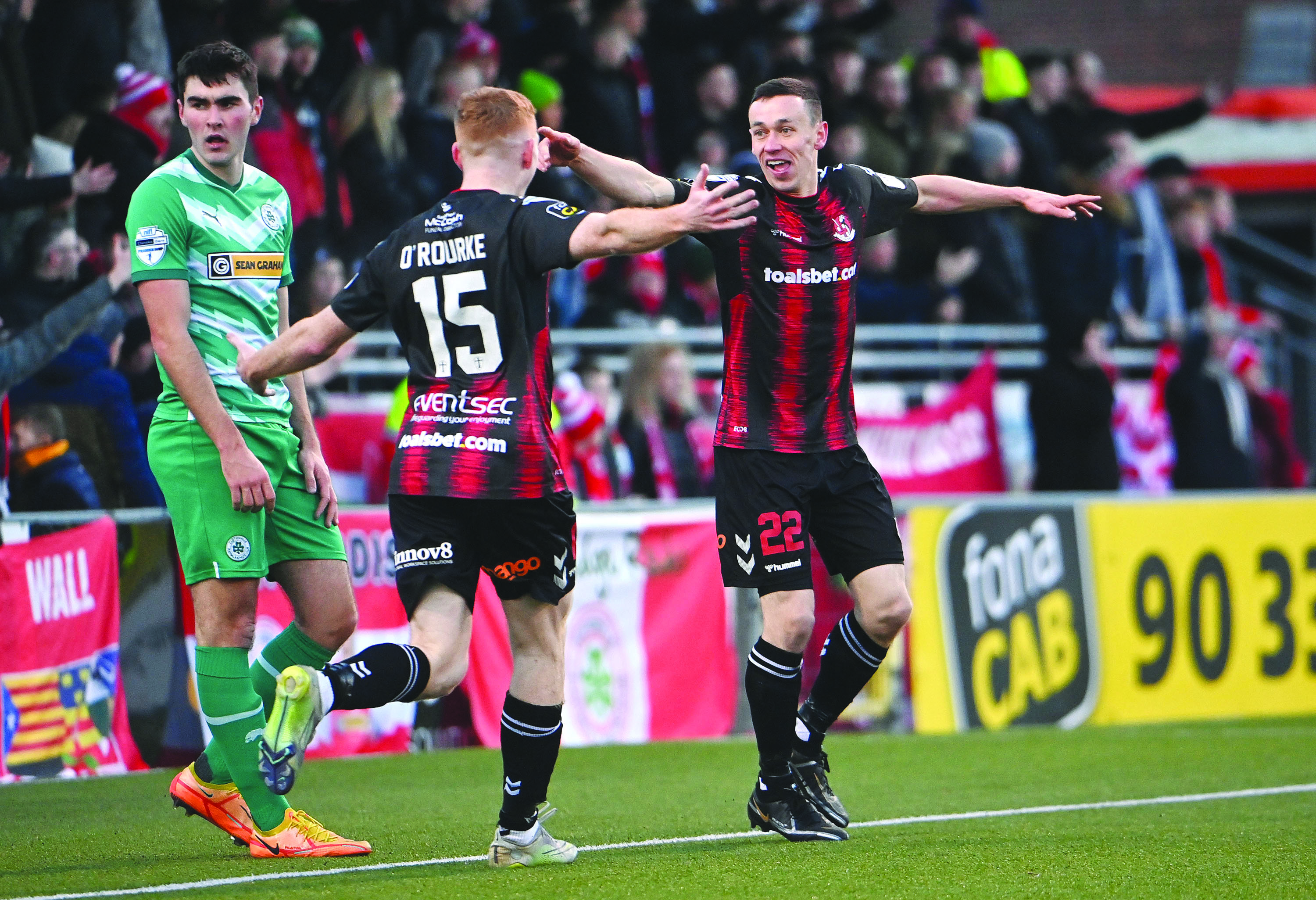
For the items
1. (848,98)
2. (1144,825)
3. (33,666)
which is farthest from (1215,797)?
(848,98)

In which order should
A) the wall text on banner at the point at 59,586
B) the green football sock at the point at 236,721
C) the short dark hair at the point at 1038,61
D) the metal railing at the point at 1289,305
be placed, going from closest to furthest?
1. the green football sock at the point at 236,721
2. the wall text on banner at the point at 59,586
3. the short dark hair at the point at 1038,61
4. the metal railing at the point at 1289,305

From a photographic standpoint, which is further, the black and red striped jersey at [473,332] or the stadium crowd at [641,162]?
the stadium crowd at [641,162]

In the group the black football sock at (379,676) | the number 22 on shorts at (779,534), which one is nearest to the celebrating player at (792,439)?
the number 22 on shorts at (779,534)

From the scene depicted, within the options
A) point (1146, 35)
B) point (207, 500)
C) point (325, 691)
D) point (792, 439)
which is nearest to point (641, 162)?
point (792, 439)

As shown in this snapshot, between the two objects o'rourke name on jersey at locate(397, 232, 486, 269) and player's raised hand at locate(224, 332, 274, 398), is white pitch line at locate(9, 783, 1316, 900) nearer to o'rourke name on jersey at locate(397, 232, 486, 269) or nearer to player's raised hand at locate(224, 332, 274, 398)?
player's raised hand at locate(224, 332, 274, 398)

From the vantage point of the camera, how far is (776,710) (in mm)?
6035

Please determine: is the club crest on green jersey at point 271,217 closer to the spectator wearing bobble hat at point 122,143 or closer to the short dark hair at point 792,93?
the short dark hair at point 792,93

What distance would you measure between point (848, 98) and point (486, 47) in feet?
13.2

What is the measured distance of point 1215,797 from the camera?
724cm

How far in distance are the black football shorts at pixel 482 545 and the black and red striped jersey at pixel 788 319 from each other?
1.02 metres

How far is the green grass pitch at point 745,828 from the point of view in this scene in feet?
16.3

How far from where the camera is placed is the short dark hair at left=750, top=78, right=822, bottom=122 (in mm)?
5961

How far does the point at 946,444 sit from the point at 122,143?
649cm

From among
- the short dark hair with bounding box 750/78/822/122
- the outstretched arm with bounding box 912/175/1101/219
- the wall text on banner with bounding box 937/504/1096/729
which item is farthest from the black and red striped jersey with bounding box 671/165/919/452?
the wall text on banner with bounding box 937/504/1096/729
